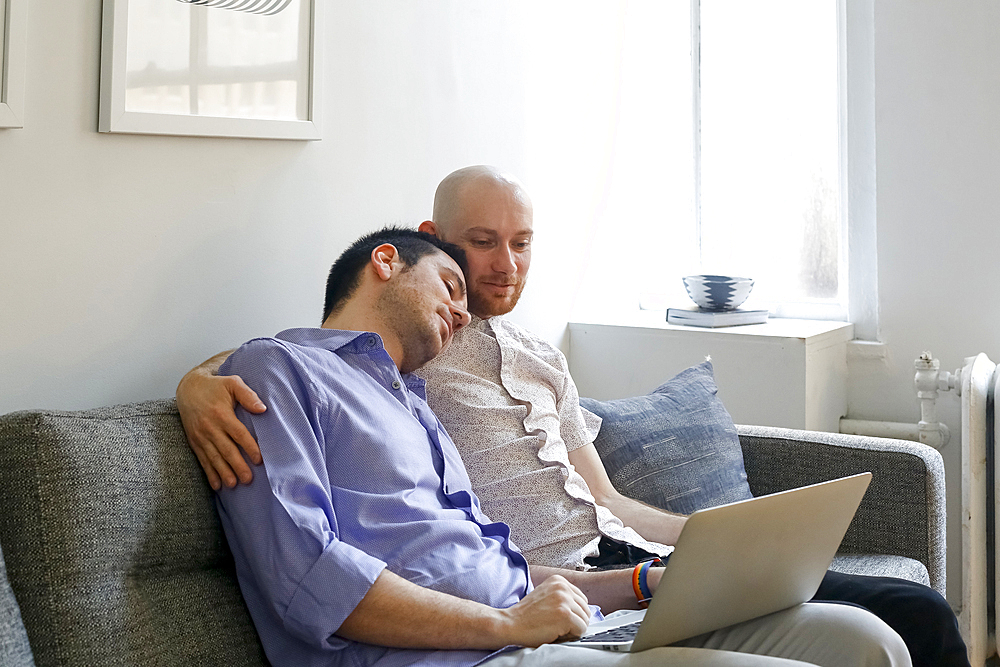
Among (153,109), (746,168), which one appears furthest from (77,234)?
(746,168)

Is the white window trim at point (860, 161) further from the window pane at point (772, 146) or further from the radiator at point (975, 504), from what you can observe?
the radiator at point (975, 504)

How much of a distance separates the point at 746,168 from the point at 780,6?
532mm

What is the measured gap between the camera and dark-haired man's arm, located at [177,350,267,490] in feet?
3.80

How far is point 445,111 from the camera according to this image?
7.25ft

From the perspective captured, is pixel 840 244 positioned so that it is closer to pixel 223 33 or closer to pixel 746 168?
pixel 746 168

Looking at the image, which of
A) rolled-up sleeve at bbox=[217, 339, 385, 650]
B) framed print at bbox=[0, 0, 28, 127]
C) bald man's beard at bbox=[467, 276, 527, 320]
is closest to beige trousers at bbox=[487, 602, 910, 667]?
rolled-up sleeve at bbox=[217, 339, 385, 650]

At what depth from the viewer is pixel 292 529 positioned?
1104mm

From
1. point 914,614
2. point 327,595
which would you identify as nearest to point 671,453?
point 914,614

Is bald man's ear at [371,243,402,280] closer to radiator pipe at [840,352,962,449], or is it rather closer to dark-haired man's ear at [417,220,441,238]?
dark-haired man's ear at [417,220,441,238]

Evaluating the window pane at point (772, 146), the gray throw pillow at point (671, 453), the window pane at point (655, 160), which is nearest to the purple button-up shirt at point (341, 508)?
the gray throw pillow at point (671, 453)

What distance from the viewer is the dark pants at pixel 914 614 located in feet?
4.81

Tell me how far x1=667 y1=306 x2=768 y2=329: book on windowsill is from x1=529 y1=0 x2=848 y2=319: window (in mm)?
275

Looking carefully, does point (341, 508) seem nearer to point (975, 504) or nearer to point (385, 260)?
point (385, 260)

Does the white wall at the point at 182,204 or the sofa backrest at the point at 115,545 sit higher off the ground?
the white wall at the point at 182,204
